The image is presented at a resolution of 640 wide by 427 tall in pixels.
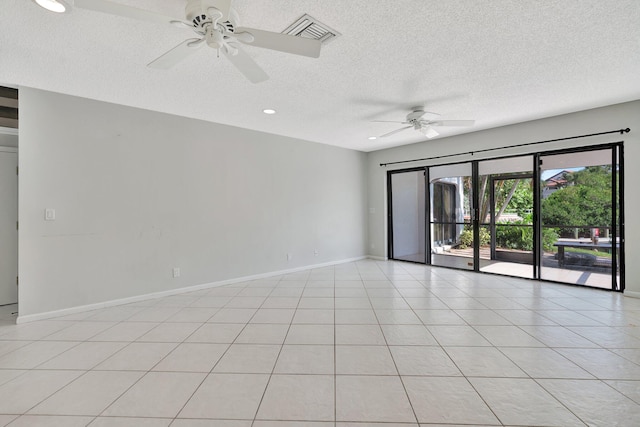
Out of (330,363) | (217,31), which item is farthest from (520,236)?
(217,31)

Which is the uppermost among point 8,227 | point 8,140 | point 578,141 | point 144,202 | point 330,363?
point 578,141

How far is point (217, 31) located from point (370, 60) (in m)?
1.40

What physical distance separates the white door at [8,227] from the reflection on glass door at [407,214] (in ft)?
21.7

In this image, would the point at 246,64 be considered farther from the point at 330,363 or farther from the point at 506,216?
the point at 506,216

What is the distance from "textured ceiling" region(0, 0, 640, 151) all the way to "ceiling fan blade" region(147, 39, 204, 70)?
26 centimetres

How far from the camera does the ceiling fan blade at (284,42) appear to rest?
5.82 feet

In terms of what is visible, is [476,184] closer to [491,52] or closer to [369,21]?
[491,52]

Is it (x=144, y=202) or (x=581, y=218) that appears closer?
(x=144, y=202)

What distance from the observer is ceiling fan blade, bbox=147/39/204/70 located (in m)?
1.95

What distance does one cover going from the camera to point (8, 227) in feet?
12.4

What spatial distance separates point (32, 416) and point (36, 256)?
225 cm

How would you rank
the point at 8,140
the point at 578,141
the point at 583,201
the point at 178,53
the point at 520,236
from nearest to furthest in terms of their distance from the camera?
the point at 178,53
the point at 8,140
the point at 578,141
the point at 583,201
the point at 520,236

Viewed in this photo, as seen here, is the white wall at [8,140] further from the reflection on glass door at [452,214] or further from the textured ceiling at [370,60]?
the reflection on glass door at [452,214]

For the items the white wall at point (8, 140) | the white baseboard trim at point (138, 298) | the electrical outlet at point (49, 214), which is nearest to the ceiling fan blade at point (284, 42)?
the electrical outlet at point (49, 214)
